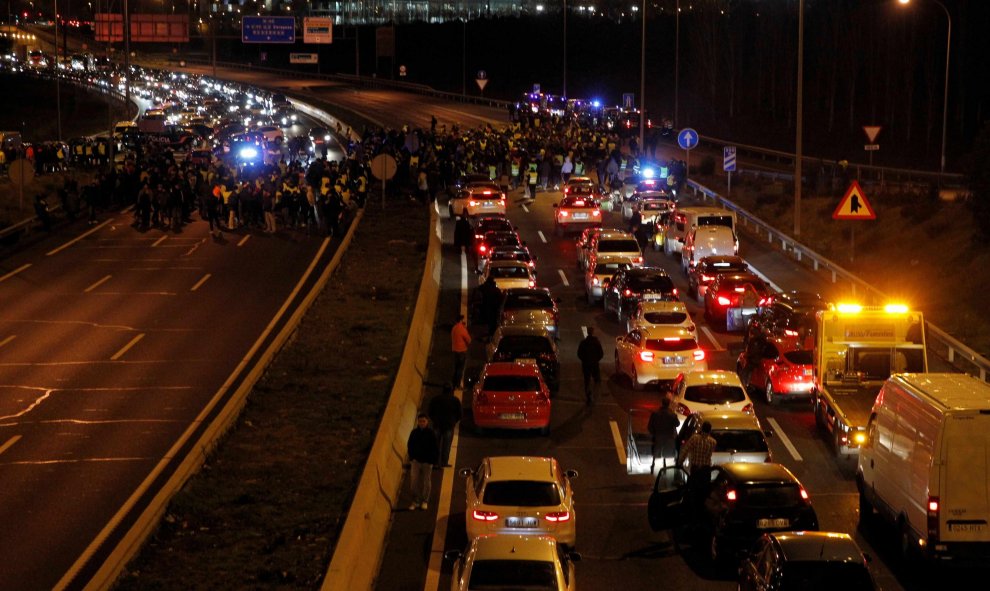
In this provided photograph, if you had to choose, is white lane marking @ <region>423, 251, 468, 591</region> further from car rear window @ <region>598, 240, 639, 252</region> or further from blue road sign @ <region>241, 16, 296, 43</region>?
blue road sign @ <region>241, 16, 296, 43</region>

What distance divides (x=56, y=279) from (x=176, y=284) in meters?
3.30

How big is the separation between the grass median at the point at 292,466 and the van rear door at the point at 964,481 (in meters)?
6.91

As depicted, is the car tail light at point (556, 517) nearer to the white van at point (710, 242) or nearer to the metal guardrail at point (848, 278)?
the metal guardrail at point (848, 278)

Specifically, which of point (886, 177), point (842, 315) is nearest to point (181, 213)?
point (842, 315)

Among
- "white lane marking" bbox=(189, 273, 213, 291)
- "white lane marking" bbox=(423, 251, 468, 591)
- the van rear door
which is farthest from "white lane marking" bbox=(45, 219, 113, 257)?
the van rear door

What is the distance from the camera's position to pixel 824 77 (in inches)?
3969

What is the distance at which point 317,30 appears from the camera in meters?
88.9

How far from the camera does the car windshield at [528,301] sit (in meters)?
29.7

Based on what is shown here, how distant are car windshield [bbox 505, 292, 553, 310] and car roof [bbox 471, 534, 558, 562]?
54.5ft

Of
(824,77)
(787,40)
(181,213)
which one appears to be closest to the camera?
(181,213)

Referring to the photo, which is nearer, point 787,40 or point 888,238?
point 888,238

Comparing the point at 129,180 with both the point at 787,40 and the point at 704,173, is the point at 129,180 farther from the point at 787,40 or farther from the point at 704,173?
the point at 787,40

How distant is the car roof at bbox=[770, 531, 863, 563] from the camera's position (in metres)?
12.7

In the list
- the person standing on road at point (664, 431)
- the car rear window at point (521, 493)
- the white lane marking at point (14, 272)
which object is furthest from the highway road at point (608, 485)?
the white lane marking at point (14, 272)
